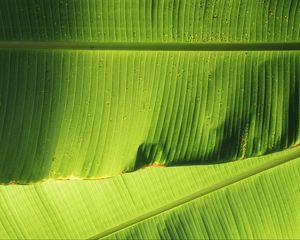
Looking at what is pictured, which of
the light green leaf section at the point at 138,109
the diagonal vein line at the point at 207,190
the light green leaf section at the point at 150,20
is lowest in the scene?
the diagonal vein line at the point at 207,190

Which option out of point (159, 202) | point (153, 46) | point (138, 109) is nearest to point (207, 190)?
point (159, 202)

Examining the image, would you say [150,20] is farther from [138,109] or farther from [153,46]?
[138,109]

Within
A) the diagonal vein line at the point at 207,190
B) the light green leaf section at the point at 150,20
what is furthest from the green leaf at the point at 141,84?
the diagonal vein line at the point at 207,190

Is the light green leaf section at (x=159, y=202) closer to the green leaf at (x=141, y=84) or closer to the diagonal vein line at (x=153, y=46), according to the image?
the green leaf at (x=141, y=84)

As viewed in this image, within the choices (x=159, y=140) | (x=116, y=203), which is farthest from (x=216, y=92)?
(x=116, y=203)

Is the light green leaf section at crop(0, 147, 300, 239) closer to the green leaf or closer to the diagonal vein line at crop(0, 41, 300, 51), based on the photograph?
the green leaf

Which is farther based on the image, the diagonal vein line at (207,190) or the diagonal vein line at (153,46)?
the diagonal vein line at (207,190)

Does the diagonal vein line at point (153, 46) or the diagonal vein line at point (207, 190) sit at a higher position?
the diagonal vein line at point (153, 46)

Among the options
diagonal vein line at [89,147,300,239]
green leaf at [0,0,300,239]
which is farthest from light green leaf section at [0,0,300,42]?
diagonal vein line at [89,147,300,239]
